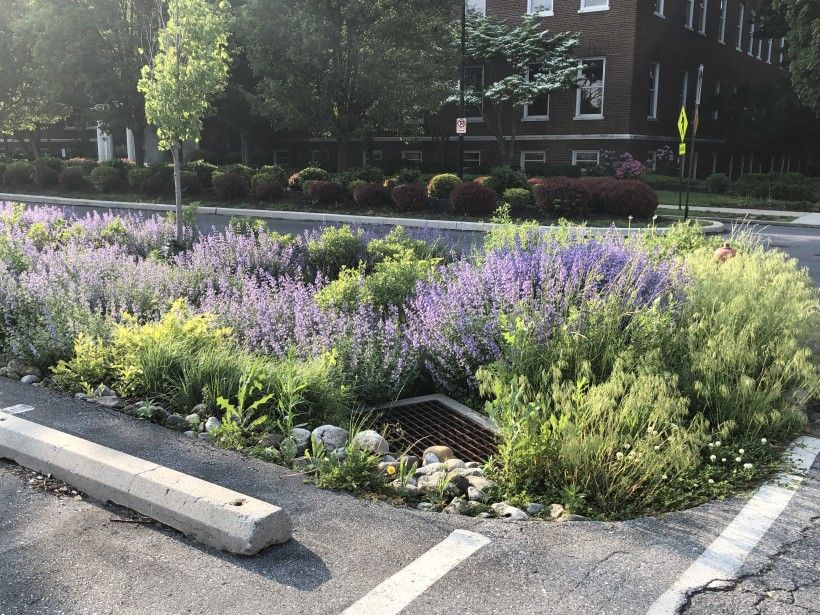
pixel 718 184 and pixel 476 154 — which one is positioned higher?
pixel 476 154

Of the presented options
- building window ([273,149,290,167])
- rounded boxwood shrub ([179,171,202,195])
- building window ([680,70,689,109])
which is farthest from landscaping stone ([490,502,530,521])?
building window ([273,149,290,167])

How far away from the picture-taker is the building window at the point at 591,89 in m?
29.8

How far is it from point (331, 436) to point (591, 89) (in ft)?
93.1

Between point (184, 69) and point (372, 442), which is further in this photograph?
point (184, 69)

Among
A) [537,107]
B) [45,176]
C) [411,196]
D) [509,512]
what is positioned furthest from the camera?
[537,107]

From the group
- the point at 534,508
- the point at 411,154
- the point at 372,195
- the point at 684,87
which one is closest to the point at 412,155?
the point at 411,154

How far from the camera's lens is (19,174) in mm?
29781

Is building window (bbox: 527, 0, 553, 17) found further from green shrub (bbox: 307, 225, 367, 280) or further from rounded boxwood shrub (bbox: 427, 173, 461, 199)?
green shrub (bbox: 307, 225, 367, 280)

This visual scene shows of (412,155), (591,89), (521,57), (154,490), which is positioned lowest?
(154,490)

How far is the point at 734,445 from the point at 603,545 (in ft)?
4.96

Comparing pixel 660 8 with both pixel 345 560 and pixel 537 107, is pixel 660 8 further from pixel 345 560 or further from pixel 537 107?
pixel 345 560

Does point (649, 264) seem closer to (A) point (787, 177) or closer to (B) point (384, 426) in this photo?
(B) point (384, 426)

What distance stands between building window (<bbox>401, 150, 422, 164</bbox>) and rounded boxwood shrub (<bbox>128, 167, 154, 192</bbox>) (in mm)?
12187

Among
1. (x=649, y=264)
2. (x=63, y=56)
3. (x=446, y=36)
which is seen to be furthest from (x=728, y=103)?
(x=649, y=264)
